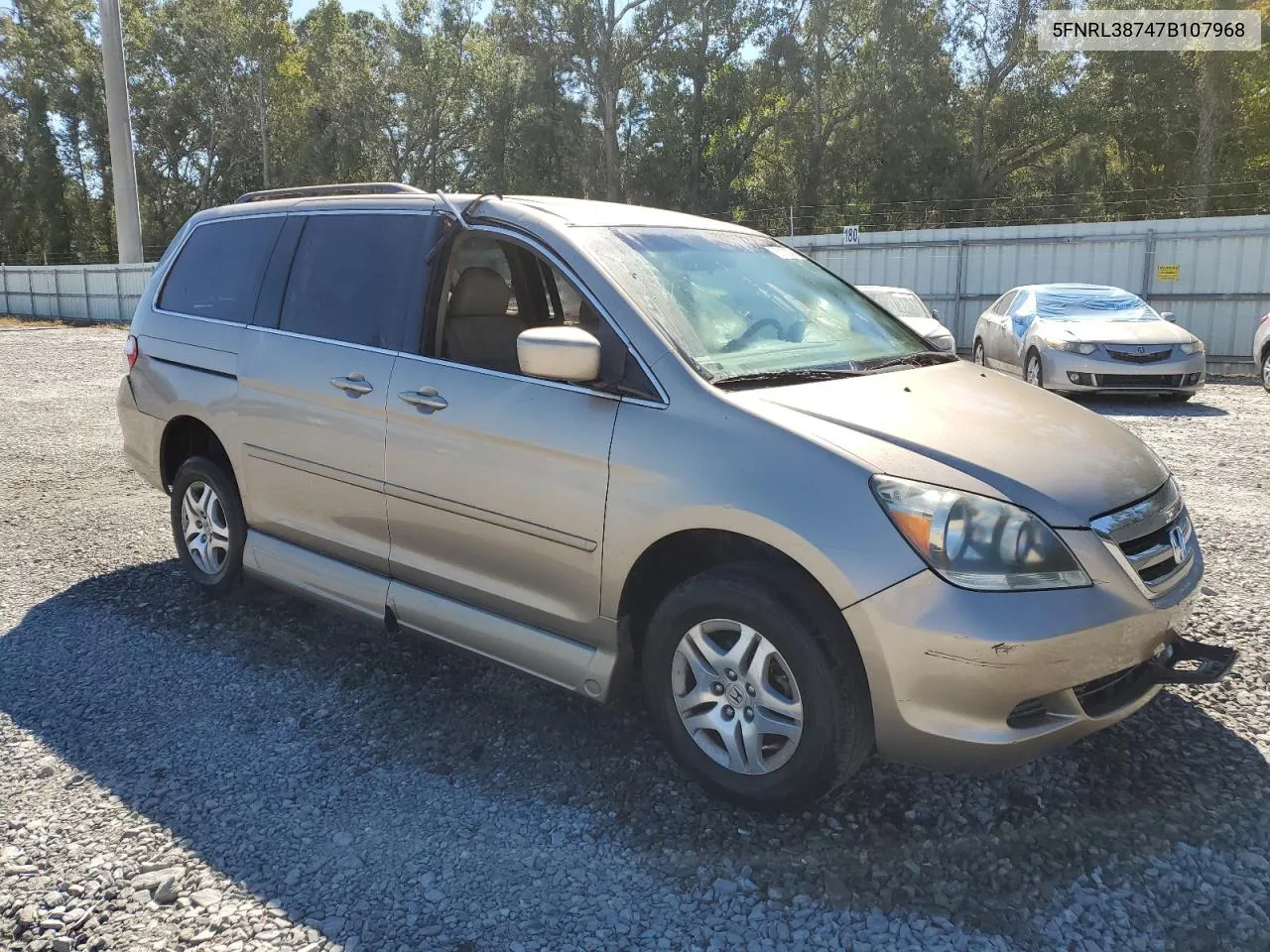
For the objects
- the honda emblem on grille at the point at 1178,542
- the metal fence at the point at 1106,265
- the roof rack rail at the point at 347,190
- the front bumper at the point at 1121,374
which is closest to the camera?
the honda emblem on grille at the point at 1178,542

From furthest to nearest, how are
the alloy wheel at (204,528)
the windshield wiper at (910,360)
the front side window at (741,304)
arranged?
the alloy wheel at (204,528) < the windshield wiper at (910,360) < the front side window at (741,304)

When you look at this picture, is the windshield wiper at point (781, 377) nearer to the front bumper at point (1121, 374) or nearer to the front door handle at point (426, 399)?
the front door handle at point (426, 399)

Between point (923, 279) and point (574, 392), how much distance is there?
58.3 feet

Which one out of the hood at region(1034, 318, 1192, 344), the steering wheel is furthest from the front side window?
the hood at region(1034, 318, 1192, 344)

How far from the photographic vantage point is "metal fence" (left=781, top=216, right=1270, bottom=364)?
661 inches

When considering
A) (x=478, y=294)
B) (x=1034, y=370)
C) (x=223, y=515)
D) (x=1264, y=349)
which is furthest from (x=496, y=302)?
(x=1264, y=349)

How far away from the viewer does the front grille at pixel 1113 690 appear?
289cm

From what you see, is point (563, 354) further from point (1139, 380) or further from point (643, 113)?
point (643, 113)

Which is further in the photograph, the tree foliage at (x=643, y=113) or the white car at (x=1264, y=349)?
the tree foliage at (x=643, y=113)

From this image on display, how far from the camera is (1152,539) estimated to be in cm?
306

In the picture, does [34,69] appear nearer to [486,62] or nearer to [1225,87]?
[486,62]

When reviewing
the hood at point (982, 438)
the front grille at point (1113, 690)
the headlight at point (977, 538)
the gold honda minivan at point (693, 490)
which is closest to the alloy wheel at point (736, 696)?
the gold honda minivan at point (693, 490)

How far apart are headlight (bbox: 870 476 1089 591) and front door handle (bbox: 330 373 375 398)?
211 cm

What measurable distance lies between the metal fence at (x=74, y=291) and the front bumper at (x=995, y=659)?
3069 centimetres
